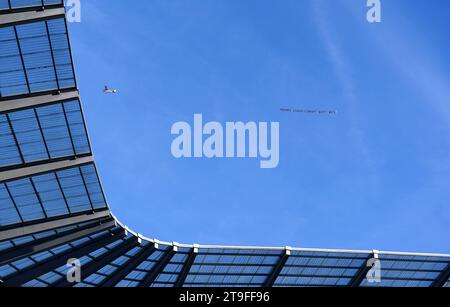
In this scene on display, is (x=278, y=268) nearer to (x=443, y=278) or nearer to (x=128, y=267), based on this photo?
(x=128, y=267)

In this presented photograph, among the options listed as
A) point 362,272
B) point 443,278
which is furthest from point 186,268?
point 443,278

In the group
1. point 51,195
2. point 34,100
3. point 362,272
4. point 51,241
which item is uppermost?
point 34,100

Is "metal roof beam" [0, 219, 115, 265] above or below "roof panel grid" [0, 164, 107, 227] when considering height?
below

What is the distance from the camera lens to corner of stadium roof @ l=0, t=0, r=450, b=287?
1297 inches

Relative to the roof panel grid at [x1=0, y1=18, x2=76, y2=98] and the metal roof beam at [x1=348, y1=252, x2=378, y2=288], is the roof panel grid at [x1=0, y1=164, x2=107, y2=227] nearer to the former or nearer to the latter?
the roof panel grid at [x1=0, y1=18, x2=76, y2=98]

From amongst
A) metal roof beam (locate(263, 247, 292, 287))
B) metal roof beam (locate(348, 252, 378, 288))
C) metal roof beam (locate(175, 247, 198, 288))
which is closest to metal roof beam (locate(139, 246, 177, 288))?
metal roof beam (locate(175, 247, 198, 288))

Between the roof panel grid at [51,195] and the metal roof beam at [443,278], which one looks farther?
the metal roof beam at [443,278]

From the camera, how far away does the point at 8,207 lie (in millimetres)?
36500

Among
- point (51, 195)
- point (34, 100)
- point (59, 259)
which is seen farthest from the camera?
point (59, 259)

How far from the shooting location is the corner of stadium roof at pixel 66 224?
32938mm

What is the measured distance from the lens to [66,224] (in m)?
38.1

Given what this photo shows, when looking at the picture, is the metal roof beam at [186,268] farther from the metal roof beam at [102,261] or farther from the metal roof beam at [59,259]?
the metal roof beam at [59,259]

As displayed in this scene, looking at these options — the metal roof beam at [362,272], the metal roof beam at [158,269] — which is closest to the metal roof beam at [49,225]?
the metal roof beam at [158,269]
